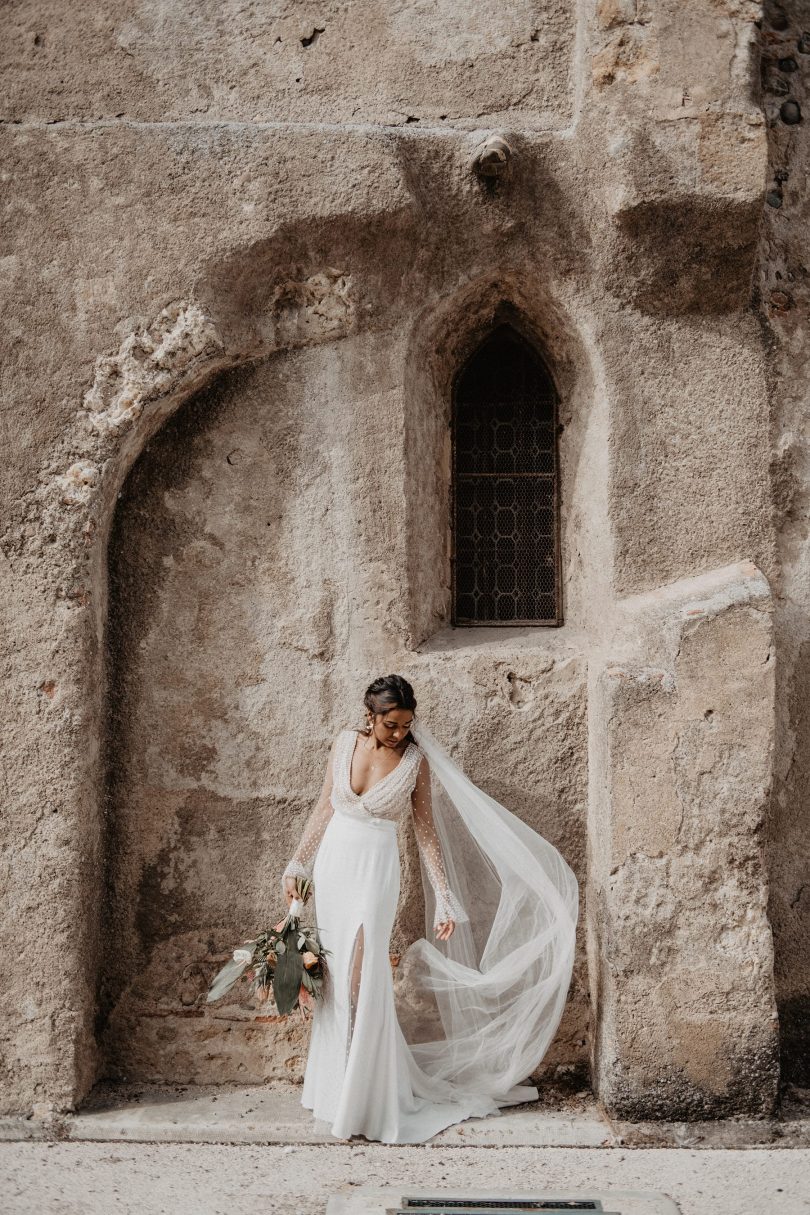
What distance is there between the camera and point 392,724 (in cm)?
434

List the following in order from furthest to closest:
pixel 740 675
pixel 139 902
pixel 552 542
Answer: pixel 552 542 < pixel 139 902 < pixel 740 675

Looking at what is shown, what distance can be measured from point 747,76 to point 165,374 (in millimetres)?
2804

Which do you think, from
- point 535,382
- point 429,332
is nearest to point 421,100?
point 429,332

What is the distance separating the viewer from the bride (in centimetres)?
432

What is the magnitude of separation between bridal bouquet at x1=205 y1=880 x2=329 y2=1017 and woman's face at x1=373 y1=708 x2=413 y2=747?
31.2 inches

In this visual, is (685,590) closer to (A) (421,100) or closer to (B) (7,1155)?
(A) (421,100)

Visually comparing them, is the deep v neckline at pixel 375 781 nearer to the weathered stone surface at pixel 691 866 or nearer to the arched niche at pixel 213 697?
the arched niche at pixel 213 697

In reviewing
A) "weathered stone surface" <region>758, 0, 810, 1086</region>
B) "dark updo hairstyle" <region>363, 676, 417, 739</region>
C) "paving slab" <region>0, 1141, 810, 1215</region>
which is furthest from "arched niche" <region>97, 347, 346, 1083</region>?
"weathered stone surface" <region>758, 0, 810, 1086</region>

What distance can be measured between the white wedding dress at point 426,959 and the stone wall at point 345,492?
257mm

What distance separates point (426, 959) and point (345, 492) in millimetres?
2077

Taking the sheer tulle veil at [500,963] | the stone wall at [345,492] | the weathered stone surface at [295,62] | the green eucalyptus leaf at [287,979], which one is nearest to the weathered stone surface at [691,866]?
the stone wall at [345,492]

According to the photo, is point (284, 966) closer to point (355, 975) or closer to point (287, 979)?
point (287, 979)

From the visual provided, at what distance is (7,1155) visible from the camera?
4.16 m

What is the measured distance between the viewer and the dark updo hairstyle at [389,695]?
432 cm
